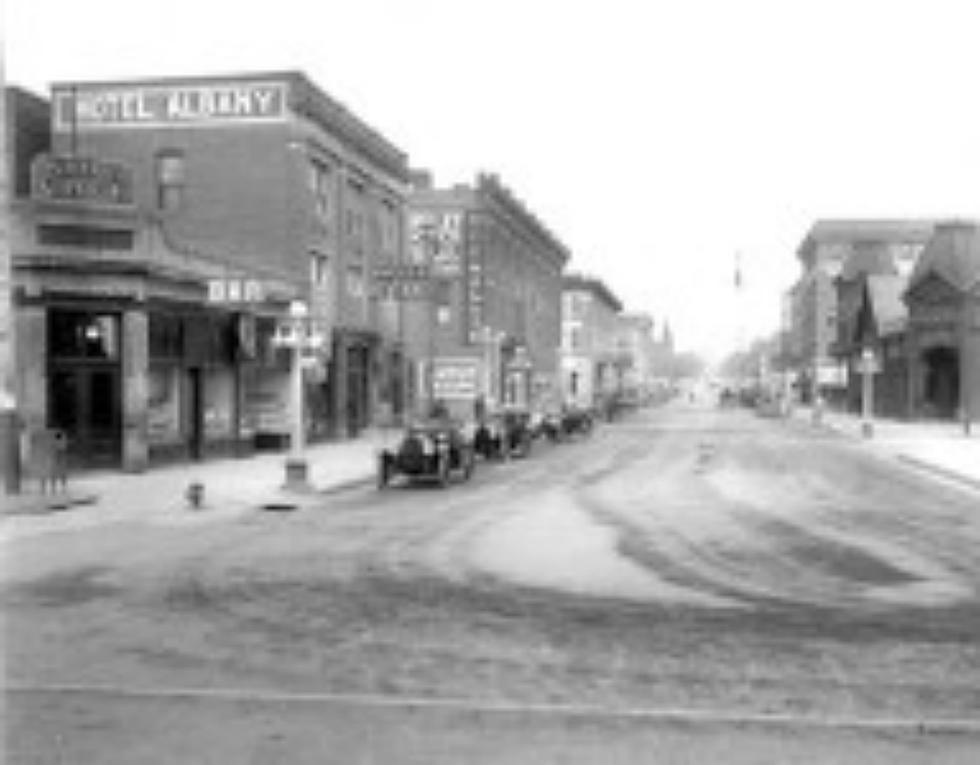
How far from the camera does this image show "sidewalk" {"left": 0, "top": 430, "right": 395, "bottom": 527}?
19.7 m

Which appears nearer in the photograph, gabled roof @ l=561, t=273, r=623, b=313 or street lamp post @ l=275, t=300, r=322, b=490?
street lamp post @ l=275, t=300, r=322, b=490

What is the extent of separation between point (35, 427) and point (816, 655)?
20.9 meters

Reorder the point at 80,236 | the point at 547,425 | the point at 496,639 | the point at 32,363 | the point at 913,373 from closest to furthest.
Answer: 1. the point at 496,639
2. the point at 32,363
3. the point at 80,236
4. the point at 547,425
5. the point at 913,373

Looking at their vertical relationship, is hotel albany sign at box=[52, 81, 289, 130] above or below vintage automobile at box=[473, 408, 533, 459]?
above

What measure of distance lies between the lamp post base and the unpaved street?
394 cm

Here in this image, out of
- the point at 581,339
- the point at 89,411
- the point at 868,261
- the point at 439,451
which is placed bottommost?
the point at 439,451

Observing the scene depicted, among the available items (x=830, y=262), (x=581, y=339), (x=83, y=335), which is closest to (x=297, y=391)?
(x=83, y=335)

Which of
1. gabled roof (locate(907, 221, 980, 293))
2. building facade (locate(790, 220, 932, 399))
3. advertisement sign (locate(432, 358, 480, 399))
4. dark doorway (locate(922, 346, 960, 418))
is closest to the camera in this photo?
advertisement sign (locate(432, 358, 480, 399))

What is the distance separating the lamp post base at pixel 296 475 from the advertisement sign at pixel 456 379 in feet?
34.4

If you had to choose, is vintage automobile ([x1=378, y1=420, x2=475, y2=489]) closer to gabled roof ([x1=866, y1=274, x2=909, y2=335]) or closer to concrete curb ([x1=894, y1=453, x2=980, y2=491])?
concrete curb ([x1=894, y1=453, x2=980, y2=491])

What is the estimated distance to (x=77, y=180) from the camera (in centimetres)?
2727

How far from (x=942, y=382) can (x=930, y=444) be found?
2730cm

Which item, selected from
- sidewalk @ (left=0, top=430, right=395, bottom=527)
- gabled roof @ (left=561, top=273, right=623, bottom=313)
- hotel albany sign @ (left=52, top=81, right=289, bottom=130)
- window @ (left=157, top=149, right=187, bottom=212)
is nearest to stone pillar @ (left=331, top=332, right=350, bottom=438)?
window @ (left=157, top=149, right=187, bottom=212)

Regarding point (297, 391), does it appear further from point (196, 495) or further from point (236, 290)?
point (196, 495)
